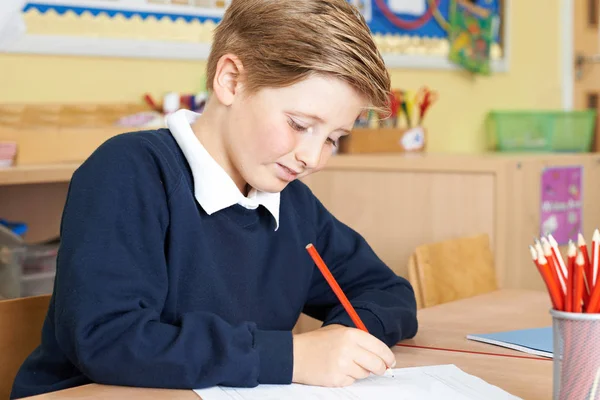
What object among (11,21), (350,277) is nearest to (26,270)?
(11,21)

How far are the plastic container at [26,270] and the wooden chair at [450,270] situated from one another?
2.75 feet

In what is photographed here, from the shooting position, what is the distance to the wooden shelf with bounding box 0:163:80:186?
1.71 metres

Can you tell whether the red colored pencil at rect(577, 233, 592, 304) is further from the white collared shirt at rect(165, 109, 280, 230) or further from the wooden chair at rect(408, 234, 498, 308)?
the wooden chair at rect(408, 234, 498, 308)

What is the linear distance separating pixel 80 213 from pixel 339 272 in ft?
1.42

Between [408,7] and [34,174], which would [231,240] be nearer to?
[34,174]

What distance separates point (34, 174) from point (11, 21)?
473mm

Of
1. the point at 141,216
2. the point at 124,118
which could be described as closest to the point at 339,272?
the point at 141,216

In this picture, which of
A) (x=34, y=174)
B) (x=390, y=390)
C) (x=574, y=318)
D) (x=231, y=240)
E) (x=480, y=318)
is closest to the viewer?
(x=574, y=318)

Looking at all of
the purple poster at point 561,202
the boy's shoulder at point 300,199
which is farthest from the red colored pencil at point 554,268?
the purple poster at point 561,202

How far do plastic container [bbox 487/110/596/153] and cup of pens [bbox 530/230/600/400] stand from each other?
224 cm

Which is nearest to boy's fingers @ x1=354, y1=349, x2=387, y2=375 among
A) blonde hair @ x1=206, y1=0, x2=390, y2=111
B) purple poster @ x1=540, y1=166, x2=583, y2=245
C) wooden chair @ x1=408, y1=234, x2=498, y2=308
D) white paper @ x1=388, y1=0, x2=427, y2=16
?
blonde hair @ x1=206, y1=0, x2=390, y2=111

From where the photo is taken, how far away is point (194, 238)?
1.01m

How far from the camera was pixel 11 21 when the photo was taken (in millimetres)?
2025

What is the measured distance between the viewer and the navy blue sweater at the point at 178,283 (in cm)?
84
